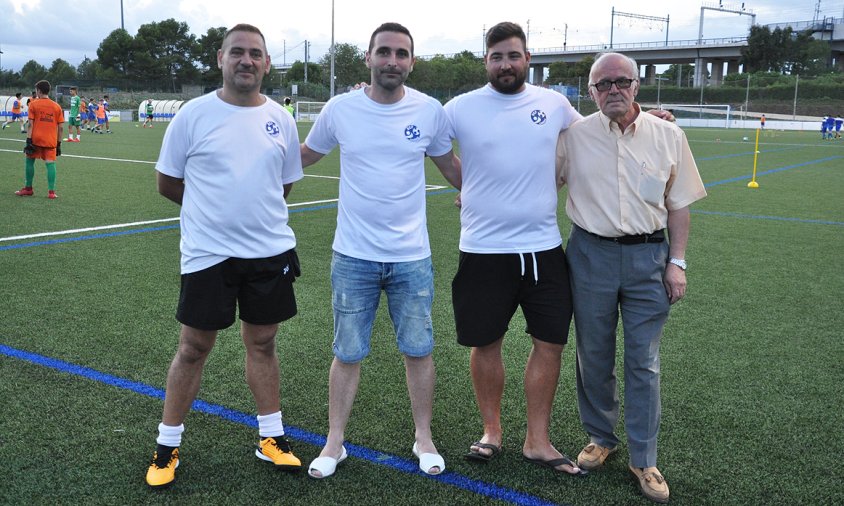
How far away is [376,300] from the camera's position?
349 cm

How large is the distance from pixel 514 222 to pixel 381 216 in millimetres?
593

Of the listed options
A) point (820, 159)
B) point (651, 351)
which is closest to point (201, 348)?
point (651, 351)

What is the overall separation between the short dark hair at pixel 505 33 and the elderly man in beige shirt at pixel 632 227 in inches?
13.9

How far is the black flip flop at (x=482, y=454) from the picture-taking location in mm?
3535

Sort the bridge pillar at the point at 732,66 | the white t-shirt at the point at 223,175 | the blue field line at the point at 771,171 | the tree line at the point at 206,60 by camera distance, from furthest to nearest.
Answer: the bridge pillar at the point at 732,66
the tree line at the point at 206,60
the blue field line at the point at 771,171
the white t-shirt at the point at 223,175

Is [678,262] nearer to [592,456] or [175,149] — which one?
[592,456]

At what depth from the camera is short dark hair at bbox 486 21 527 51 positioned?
11.0 feet

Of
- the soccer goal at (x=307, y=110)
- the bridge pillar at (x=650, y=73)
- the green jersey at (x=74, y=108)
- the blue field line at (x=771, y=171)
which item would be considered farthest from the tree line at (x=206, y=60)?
the blue field line at (x=771, y=171)

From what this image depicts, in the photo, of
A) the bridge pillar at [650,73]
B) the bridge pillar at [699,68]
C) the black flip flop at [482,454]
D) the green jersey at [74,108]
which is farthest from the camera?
the bridge pillar at [650,73]

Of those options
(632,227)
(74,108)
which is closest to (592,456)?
(632,227)

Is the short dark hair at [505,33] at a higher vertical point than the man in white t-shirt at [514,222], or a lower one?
higher

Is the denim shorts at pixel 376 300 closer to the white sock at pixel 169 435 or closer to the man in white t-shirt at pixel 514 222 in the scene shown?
the man in white t-shirt at pixel 514 222

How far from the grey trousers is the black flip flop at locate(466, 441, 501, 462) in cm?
60

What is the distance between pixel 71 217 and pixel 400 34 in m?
8.26
